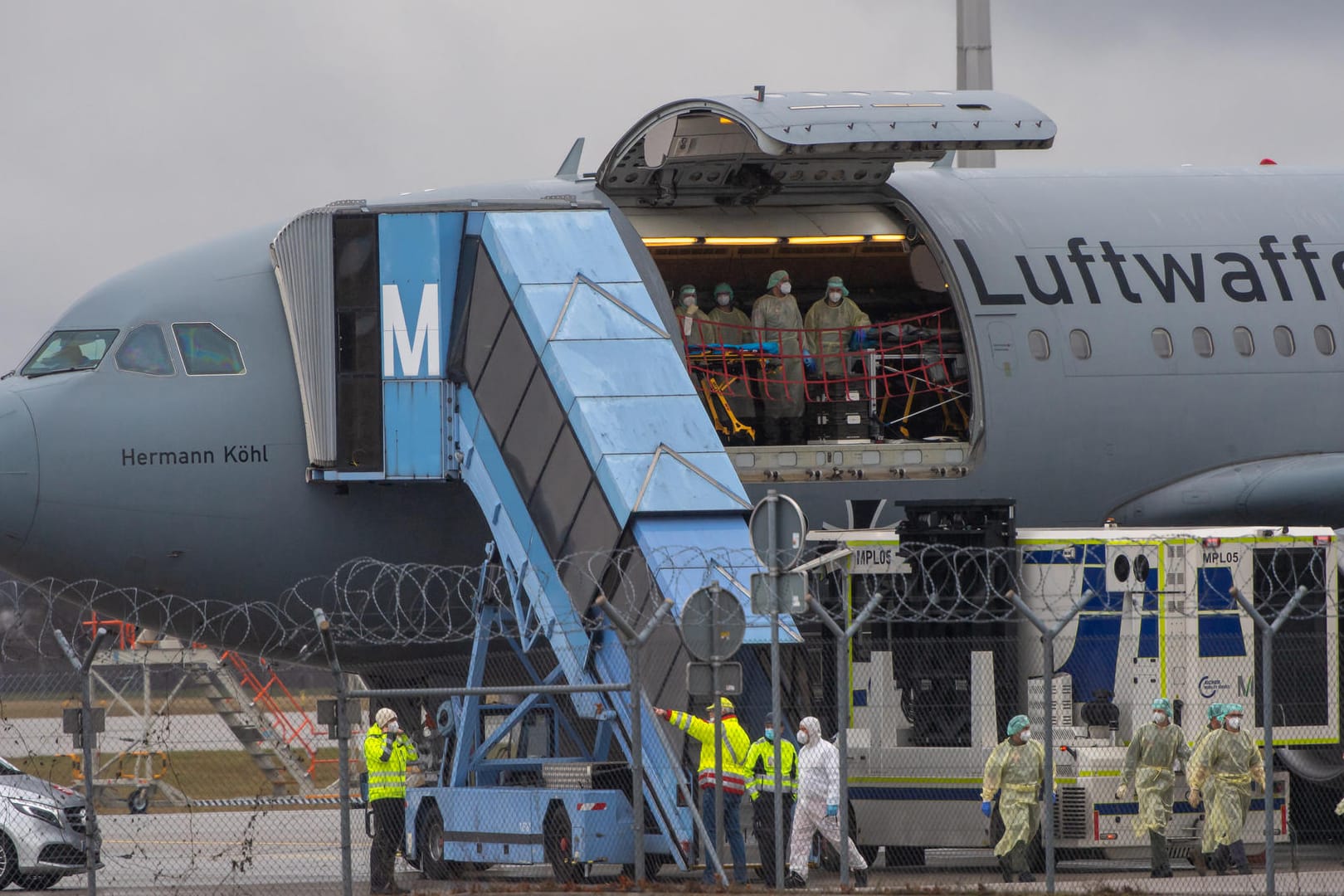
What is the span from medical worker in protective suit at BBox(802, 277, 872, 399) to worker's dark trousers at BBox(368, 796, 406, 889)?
568 centimetres

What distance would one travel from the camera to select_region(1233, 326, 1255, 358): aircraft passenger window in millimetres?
18406

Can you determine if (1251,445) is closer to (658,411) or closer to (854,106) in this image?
(854,106)

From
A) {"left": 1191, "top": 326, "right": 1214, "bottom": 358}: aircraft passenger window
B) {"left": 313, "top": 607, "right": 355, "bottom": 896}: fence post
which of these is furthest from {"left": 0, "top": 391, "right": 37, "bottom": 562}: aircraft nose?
{"left": 1191, "top": 326, "right": 1214, "bottom": 358}: aircraft passenger window

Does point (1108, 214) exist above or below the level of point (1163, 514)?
above

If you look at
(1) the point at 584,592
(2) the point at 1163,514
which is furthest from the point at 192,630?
(2) the point at 1163,514

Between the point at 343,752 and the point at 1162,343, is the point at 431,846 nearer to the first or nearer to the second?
the point at 343,752

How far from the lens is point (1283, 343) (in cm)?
1858

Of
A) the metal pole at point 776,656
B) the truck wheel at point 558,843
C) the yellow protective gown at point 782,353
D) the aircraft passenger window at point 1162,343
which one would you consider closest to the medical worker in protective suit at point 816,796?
the metal pole at point 776,656


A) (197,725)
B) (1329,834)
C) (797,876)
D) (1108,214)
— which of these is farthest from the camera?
(197,725)

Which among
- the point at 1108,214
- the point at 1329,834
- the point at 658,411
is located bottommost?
the point at 1329,834

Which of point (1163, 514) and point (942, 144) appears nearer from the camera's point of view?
point (942, 144)

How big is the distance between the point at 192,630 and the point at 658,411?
4.69 m

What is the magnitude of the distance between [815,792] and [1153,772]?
2615 millimetres

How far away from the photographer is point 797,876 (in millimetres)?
13875
